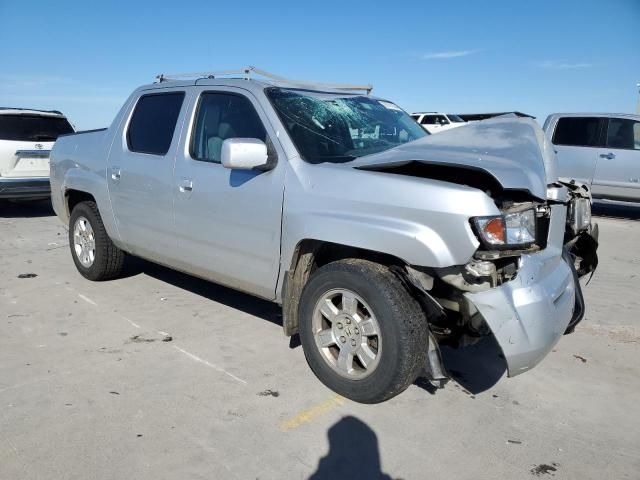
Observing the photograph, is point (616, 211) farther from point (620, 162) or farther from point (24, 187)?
point (24, 187)

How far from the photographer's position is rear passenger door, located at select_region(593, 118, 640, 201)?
32.9ft

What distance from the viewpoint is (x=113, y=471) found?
2.51 m

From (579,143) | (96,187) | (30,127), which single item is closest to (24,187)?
Result: (30,127)

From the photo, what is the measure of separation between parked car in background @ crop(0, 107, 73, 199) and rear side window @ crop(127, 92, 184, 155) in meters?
4.81

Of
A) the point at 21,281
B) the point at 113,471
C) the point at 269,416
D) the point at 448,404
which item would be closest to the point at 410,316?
the point at 448,404

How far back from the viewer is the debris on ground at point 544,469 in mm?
2578

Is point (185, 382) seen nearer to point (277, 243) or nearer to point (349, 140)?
point (277, 243)

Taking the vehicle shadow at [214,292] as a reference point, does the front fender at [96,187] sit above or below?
above

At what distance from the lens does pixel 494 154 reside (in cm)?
300

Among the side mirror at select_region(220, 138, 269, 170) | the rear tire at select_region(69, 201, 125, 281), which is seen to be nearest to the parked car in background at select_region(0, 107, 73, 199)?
the rear tire at select_region(69, 201, 125, 281)

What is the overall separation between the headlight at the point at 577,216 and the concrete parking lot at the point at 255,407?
99cm

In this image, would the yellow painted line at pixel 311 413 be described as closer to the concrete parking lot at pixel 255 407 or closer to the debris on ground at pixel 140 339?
the concrete parking lot at pixel 255 407

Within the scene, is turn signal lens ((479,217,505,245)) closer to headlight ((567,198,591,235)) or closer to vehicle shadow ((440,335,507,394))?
vehicle shadow ((440,335,507,394))

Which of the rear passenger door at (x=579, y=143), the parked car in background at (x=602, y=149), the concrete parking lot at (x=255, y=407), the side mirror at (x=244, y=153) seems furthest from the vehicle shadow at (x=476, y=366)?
the rear passenger door at (x=579, y=143)
